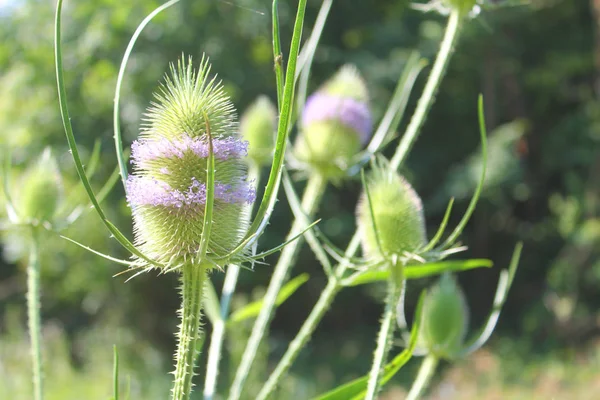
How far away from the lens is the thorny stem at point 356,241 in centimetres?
98

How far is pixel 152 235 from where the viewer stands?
2.31ft

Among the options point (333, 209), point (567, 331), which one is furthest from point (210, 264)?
point (567, 331)

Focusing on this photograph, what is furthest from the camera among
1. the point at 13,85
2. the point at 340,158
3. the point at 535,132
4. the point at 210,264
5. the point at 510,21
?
the point at 535,132

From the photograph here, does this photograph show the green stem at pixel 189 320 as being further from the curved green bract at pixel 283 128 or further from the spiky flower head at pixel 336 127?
the spiky flower head at pixel 336 127

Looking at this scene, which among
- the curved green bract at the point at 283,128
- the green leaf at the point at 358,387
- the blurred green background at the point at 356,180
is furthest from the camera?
the blurred green background at the point at 356,180

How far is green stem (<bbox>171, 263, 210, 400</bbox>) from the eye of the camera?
66 cm

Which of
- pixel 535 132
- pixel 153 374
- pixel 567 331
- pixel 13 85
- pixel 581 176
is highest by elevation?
pixel 13 85

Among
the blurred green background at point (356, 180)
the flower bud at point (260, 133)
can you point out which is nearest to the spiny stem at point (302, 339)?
the flower bud at point (260, 133)

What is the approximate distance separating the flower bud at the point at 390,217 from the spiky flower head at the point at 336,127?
344mm

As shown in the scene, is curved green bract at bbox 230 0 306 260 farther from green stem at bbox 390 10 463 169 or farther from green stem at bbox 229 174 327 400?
green stem at bbox 390 10 463 169

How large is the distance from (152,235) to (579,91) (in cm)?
→ 831

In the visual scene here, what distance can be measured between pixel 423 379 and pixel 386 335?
25 cm

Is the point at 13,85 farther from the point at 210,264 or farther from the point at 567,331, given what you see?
the point at 567,331

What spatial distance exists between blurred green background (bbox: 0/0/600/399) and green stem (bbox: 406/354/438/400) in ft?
13.1
